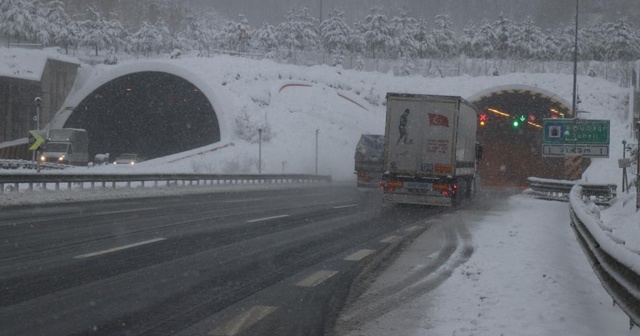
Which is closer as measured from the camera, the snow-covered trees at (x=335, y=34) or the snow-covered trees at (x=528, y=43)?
the snow-covered trees at (x=335, y=34)

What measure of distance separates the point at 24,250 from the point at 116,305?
4317 mm

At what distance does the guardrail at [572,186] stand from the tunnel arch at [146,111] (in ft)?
90.8

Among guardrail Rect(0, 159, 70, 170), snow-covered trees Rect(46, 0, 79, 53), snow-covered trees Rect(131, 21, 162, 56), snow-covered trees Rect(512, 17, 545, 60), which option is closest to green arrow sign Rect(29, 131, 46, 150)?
guardrail Rect(0, 159, 70, 170)

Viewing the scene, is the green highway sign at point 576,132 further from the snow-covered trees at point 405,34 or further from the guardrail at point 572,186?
the snow-covered trees at point 405,34

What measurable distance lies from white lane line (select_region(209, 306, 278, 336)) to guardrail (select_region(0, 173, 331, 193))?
18199 millimetres

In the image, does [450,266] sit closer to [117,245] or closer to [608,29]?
[117,245]

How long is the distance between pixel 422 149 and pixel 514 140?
41631 millimetres

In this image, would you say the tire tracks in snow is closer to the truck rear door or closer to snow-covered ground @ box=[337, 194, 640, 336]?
snow-covered ground @ box=[337, 194, 640, 336]

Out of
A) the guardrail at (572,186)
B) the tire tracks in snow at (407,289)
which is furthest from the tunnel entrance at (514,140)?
the tire tracks in snow at (407,289)

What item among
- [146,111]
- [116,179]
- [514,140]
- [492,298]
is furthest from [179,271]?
[514,140]

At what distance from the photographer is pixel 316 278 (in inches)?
355

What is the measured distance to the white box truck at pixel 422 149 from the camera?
22719 millimetres

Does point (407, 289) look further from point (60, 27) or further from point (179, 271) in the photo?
point (60, 27)

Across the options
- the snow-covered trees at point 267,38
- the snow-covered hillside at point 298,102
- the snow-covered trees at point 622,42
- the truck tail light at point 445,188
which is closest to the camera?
the truck tail light at point 445,188
